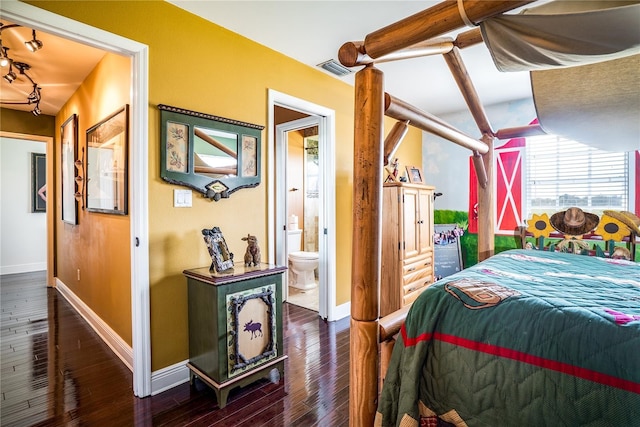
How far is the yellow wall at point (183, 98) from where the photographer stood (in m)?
2.03

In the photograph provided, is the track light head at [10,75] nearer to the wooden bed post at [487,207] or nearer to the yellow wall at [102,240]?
the yellow wall at [102,240]

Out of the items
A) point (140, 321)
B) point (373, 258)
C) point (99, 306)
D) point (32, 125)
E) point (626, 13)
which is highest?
point (32, 125)

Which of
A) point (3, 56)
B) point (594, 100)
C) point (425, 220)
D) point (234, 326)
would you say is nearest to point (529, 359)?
point (594, 100)

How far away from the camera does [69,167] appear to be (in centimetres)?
385

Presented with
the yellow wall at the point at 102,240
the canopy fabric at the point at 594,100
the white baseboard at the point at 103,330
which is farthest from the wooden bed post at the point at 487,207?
the white baseboard at the point at 103,330

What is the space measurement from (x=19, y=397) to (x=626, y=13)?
3.38 meters

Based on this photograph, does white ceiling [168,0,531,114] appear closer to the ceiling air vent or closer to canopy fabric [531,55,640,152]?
the ceiling air vent

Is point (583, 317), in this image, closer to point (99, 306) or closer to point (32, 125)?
point (99, 306)

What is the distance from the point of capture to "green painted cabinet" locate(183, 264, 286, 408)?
192 cm

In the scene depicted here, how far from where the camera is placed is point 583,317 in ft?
3.33

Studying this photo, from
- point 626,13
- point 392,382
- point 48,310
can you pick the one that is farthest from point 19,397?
point 626,13

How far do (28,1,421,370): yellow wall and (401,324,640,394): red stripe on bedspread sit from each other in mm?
1620

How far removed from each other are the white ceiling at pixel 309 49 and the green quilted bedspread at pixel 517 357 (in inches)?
77.9

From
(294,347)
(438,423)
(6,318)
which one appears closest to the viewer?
(438,423)
